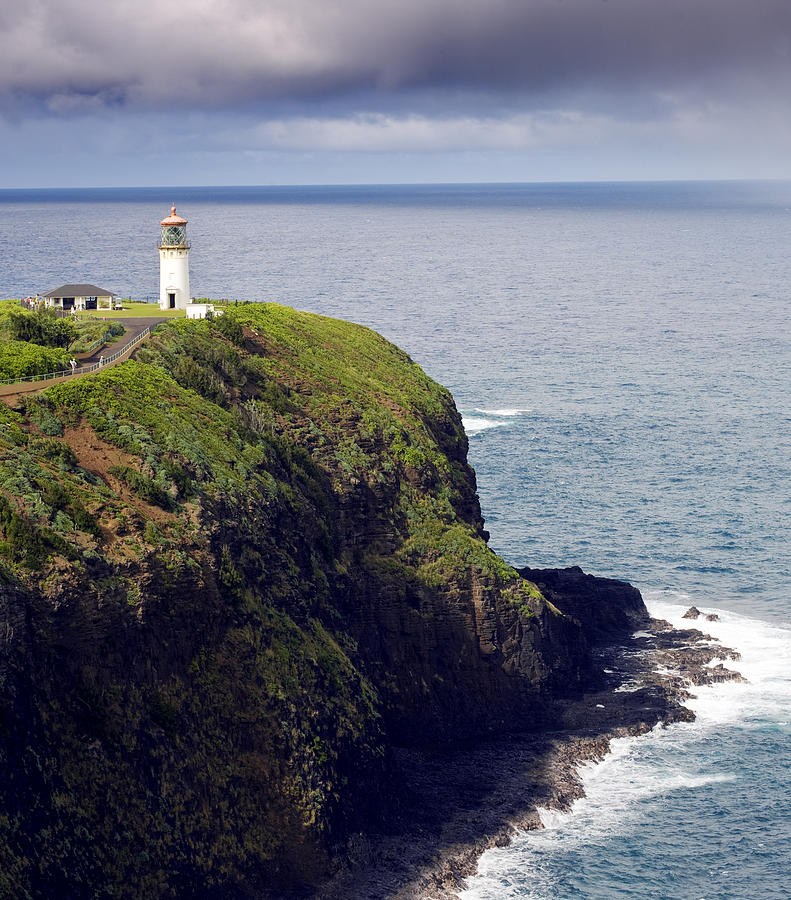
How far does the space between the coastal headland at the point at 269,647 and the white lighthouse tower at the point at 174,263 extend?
14527 mm

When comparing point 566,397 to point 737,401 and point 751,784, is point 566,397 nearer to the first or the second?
point 737,401

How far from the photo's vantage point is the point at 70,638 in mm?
42406

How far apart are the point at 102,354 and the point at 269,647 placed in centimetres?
2320

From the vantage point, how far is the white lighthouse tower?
285 ft

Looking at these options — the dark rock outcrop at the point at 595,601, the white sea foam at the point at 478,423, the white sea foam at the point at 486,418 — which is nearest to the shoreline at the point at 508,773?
the dark rock outcrop at the point at 595,601

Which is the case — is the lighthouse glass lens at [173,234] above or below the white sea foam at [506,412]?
above

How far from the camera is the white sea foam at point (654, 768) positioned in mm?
48844

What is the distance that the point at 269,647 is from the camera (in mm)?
50062

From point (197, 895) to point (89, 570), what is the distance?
12.2 meters

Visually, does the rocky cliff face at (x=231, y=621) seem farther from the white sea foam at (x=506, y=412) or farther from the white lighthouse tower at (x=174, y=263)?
the white sea foam at (x=506, y=412)

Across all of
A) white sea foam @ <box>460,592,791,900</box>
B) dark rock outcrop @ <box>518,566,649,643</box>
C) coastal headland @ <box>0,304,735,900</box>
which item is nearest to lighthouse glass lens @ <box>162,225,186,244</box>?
coastal headland @ <box>0,304,735,900</box>

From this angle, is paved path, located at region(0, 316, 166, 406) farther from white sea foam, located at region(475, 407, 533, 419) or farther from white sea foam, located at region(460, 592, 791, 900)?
white sea foam, located at region(475, 407, 533, 419)

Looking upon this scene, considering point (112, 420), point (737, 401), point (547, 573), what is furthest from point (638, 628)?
point (737, 401)

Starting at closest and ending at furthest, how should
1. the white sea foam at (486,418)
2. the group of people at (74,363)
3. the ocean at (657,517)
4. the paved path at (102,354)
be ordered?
the ocean at (657,517) < the paved path at (102,354) < the group of people at (74,363) < the white sea foam at (486,418)
